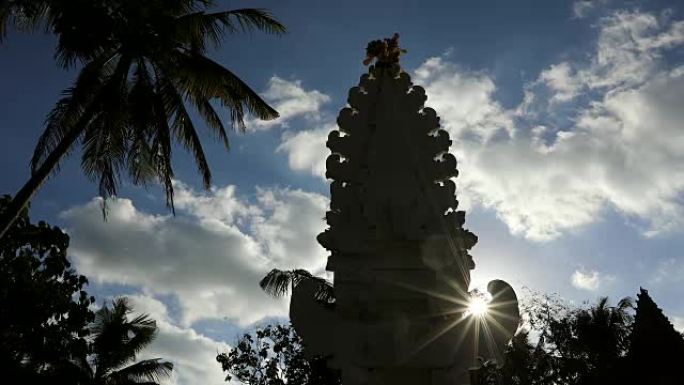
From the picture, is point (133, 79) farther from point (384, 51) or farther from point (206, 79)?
point (384, 51)

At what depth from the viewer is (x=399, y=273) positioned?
3896mm

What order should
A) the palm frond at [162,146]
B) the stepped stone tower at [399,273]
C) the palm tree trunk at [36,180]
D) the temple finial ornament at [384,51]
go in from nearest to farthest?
the stepped stone tower at [399,273] < the temple finial ornament at [384,51] < the palm tree trunk at [36,180] < the palm frond at [162,146]

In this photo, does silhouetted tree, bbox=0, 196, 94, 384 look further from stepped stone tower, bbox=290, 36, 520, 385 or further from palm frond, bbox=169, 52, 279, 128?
stepped stone tower, bbox=290, 36, 520, 385

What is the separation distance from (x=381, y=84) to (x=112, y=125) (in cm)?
875

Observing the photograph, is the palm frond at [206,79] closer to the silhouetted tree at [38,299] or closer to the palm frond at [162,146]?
the palm frond at [162,146]

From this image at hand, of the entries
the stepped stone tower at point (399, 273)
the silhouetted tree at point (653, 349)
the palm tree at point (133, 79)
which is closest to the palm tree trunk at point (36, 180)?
the palm tree at point (133, 79)

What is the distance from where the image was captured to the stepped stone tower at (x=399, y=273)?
3695 millimetres

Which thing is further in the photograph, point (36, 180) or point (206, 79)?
point (206, 79)

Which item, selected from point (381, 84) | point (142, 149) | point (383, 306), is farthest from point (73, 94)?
point (383, 306)

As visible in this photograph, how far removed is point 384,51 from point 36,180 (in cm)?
806

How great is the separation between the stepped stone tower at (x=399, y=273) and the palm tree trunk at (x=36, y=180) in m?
7.61

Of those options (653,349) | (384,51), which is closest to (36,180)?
(384,51)

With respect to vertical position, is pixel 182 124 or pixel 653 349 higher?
pixel 182 124

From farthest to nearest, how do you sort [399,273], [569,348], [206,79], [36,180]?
[569,348] → [206,79] → [36,180] → [399,273]
